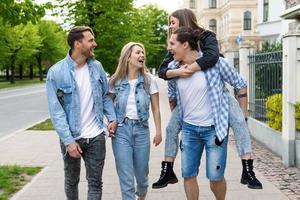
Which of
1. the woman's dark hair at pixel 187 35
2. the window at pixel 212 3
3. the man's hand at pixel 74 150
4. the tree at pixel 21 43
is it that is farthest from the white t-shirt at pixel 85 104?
the window at pixel 212 3

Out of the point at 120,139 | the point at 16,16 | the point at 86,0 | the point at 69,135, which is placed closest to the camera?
the point at 69,135

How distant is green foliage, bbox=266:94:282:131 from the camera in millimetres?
8773

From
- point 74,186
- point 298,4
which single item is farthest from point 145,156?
point 298,4

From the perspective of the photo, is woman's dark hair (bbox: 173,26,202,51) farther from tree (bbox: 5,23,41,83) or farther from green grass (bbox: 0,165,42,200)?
tree (bbox: 5,23,41,83)

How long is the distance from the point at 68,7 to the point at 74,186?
1792 cm

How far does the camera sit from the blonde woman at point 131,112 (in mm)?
4723

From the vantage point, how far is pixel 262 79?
35.5ft

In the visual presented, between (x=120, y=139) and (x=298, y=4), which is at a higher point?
(x=298, y=4)

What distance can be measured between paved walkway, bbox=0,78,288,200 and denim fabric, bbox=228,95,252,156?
1.74 meters

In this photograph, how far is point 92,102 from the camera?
4512mm

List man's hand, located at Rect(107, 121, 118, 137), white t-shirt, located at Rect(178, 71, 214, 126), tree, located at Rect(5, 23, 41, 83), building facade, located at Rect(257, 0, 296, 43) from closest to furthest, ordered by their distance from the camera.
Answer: white t-shirt, located at Rect(178, 71, 214, 126) < man's hand, located at Rect(107, 121, 118, 137) < building facade, located at Rect(257, 0, 296, 43) < tree, located at Rect(5, 23, 41, 83)

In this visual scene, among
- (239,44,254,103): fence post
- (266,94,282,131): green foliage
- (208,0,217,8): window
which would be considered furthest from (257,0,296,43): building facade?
(208,0,217,8): window

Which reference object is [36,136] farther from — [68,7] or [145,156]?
[68,7]

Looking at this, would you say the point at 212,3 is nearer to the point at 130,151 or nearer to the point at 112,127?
the point at 130,151
